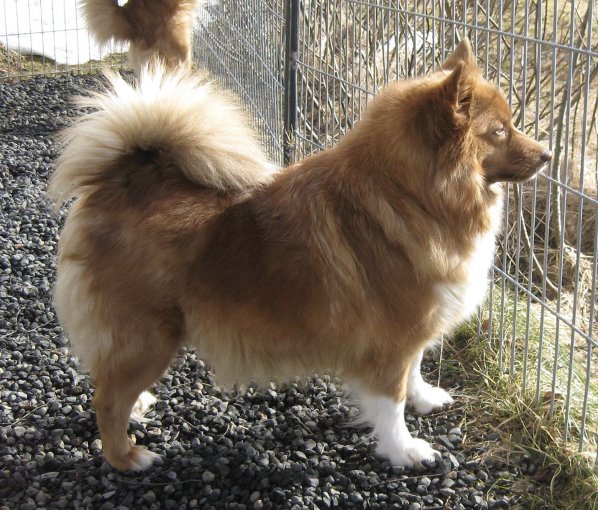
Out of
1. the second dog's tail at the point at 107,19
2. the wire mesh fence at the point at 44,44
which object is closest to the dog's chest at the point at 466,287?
the second dog's tail at the point at 107,19

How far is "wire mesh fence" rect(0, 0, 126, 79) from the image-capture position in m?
8.14

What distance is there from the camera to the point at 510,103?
2.63 metres

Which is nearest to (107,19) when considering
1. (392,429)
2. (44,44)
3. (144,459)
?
(44,44)

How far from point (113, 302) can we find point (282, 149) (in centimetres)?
280

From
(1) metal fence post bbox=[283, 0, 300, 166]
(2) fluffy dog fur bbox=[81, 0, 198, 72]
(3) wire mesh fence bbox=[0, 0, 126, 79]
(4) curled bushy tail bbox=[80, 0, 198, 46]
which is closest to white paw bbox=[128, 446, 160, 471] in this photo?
(1) metal fence post bbox=[283, 0, 300, 166]

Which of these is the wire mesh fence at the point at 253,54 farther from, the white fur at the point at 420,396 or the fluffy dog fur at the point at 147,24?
the white fur at the point at 420,396

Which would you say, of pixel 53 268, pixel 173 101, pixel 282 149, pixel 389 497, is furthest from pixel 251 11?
pixel 389 497

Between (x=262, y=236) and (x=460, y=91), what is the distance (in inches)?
33.1

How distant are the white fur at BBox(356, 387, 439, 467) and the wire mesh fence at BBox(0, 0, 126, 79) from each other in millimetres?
6692

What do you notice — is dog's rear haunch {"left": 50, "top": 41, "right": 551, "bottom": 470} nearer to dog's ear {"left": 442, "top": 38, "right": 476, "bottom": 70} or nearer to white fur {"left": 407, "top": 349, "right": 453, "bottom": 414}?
dog's ear {"left": 442, "top": 38, "right": 476, "bottom": 70}

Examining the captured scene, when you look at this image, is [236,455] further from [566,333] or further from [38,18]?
[38,18]

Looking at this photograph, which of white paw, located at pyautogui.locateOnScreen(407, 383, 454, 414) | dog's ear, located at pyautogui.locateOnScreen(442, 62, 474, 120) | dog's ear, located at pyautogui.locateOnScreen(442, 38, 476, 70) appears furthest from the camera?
white paw, located at pyautogui.locateOnScreen(407, 383, 454, 414)

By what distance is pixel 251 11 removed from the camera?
5.64 meters

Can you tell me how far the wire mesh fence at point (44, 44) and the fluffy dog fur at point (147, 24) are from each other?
1904 mm
